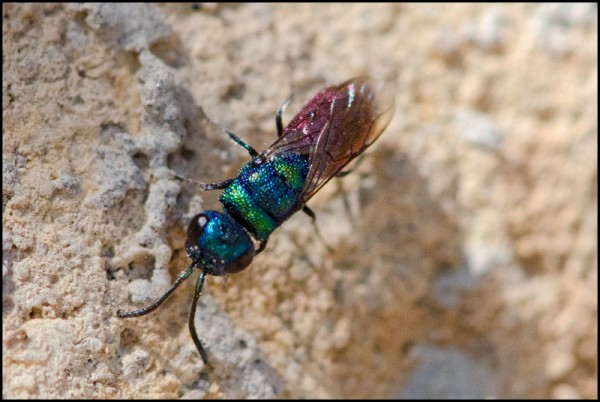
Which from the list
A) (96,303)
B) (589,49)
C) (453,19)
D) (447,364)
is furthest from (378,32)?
(96,303)

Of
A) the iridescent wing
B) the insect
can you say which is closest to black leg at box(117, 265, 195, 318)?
the insect

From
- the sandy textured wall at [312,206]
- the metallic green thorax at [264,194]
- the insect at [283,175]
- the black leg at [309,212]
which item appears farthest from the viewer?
the black leg at [309,212]

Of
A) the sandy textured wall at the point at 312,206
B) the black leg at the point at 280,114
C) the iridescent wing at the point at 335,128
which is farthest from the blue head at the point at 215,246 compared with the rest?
the black leg at the point at 280,114

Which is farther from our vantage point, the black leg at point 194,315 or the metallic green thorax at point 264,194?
the metallic green thorax at point 264,194

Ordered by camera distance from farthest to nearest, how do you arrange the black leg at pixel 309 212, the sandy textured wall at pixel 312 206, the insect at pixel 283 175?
the black leg at pixel 309 212 < the insect at pixel 283 175 < the sandy textured wall at pixel 312 206

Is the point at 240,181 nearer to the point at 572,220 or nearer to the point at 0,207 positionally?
the point at 0,207

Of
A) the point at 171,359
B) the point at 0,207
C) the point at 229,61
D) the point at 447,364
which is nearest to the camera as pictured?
the point at 0,207

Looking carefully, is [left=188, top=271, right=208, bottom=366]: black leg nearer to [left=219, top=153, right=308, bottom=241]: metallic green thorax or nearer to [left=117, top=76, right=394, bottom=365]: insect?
[left=117, top=76, right=394, bottom=365]: insect

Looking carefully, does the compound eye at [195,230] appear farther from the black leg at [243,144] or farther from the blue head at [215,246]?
the black leg at [243,144]
